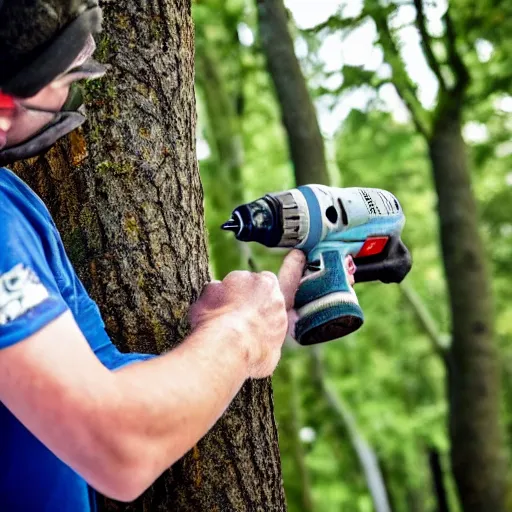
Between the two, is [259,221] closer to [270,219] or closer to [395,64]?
[270,219]

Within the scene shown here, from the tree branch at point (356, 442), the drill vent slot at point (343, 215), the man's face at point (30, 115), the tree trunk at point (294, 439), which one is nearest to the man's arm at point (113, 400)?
the man's face at point (30, 115)

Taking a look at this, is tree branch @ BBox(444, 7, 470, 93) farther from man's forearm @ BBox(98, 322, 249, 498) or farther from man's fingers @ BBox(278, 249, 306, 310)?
man's forearm @ BBox(98, 322, 249, 498)

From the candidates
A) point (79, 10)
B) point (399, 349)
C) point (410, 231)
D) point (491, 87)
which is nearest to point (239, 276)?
point (79, 10)

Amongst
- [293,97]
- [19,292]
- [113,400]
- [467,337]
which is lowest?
[467,337]

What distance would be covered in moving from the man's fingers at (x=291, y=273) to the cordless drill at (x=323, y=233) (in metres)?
0.02

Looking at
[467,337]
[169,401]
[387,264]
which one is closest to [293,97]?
[467,337]

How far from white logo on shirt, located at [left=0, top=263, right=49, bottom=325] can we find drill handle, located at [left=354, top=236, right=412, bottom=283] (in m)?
1.37

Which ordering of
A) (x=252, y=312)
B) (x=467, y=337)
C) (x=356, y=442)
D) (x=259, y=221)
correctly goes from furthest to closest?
1. (x=356, y=442)
2. (x=467, y=337)
3. (x=259, y=221)
4. (x=252, y=312)

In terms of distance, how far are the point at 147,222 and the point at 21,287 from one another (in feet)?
2.66

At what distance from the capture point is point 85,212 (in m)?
2.01

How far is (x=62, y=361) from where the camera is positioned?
3.90 ft

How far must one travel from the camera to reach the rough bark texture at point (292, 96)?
518cm

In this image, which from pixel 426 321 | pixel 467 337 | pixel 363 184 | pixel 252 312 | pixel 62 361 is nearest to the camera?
pixel 62 361

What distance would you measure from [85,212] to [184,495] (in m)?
0.86
